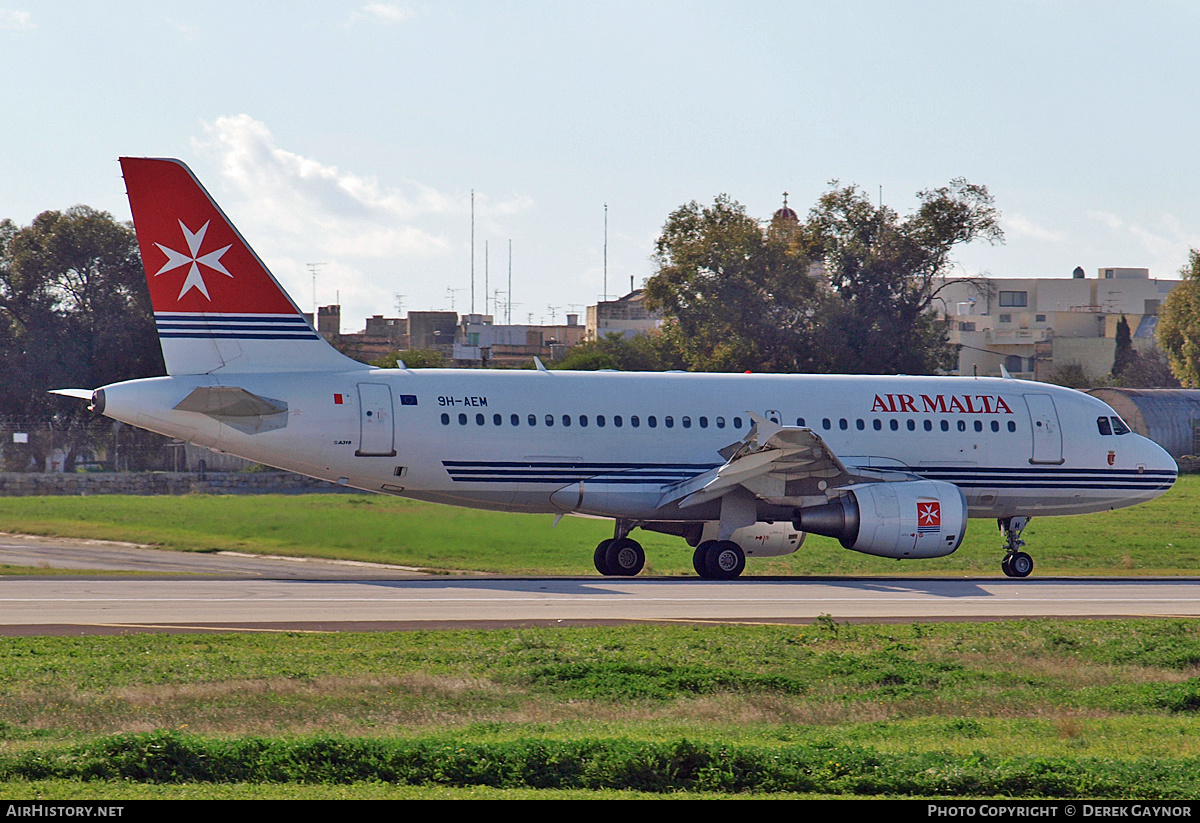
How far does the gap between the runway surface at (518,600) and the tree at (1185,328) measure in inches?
2383

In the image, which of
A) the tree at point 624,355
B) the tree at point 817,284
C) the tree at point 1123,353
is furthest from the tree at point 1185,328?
the tree at point 624,355

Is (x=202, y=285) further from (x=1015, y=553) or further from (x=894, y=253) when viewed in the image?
(x=894, y=253)

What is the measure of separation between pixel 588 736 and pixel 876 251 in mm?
60933

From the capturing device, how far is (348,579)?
1016 inches

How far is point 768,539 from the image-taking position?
27891 mm

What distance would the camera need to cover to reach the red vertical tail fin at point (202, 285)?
81.5 feet

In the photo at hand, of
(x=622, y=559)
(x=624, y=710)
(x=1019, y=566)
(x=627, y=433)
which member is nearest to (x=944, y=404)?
(x=1019, y=566)

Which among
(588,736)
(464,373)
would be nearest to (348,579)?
(464,373)

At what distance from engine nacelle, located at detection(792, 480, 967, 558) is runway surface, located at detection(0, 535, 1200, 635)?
829 millimetres

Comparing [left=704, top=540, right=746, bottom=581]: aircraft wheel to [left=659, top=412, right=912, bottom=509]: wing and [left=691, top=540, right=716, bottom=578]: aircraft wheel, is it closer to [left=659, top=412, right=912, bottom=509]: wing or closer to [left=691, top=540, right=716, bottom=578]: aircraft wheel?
[left=691, top=540, right=716, bottom=578]: aircraft wheel

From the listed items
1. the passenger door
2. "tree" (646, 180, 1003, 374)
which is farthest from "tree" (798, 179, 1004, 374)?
the passenger door

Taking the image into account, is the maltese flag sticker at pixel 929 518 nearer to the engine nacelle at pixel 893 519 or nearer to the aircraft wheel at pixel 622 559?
the engine nacelle at pixel 893 519

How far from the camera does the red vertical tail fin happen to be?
24828 mm

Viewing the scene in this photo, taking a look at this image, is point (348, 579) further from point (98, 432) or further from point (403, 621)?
point (98, 432)
